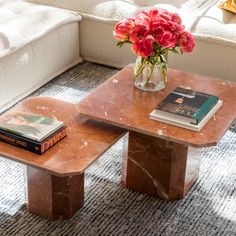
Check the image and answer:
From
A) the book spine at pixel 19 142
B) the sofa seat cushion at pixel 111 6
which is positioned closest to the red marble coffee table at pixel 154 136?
the book spine at pixel 19 142

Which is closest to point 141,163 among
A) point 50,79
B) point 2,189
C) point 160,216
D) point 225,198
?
point 160,216

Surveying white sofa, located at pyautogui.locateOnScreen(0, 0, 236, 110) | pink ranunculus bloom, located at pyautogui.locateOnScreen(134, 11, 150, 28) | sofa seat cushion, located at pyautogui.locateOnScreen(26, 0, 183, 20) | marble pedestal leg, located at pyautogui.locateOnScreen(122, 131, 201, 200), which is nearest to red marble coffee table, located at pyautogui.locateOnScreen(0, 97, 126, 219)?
marble pedestal leg, located at pyautogui.locateOnScreen(122, 131, 201, 200)

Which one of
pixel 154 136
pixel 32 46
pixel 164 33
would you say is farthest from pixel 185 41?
pixel 32 46

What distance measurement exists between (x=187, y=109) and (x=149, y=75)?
263mm

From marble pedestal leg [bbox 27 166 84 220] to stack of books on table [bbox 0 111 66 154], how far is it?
4.1 inches

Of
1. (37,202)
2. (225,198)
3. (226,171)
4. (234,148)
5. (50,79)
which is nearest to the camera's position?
(37,202)

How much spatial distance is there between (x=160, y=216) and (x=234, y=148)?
2.00 feet

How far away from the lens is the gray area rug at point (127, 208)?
2.05 m

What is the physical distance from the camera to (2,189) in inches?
88.4

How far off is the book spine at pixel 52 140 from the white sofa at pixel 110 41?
84cm

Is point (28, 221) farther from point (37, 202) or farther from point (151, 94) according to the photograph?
point (151, 94)

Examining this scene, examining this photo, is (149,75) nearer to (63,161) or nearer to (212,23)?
(63,161)

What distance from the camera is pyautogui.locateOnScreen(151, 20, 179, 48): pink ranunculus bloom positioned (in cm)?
212

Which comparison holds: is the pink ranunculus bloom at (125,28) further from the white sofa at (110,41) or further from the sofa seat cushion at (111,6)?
the sofa seat cushion at (111,6)
